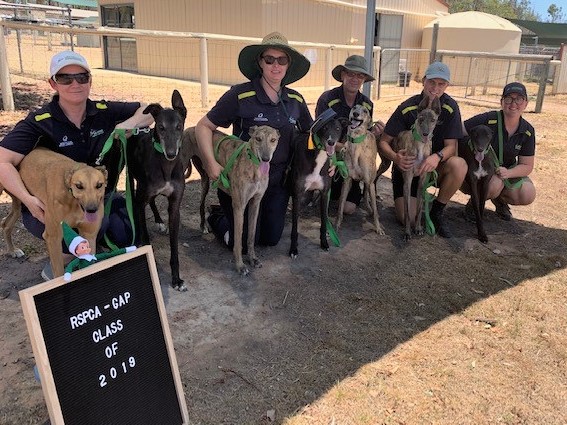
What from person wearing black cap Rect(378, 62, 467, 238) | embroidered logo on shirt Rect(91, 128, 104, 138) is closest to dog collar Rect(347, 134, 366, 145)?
person wearing black cap Rect(378, 62, 467, 238)

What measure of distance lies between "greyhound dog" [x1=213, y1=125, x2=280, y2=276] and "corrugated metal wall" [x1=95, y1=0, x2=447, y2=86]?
10.5 meters

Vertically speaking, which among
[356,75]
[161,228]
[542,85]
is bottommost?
[161,228]

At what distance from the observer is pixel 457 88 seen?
20.0 metres

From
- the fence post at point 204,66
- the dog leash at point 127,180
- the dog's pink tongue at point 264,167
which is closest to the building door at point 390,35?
the fence post at point 204,66

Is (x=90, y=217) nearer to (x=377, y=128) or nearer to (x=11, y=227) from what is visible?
(x=11, y=227)

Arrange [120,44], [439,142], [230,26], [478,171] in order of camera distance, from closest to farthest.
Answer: [478,171]
[439,142]
[230,26]
[120,44]

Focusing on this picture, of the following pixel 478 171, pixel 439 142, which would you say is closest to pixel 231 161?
pixel 439 142

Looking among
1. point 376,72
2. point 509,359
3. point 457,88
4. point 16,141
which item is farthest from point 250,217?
point 457,88

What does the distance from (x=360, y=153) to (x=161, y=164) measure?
7.11ft

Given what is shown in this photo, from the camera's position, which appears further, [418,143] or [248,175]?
[418,143]

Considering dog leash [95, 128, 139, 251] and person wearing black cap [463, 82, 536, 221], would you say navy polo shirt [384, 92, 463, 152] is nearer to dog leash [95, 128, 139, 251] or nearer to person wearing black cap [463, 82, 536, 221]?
person wearing black cap [463, 82, 536, 221]

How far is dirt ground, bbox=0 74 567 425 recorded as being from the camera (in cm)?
267

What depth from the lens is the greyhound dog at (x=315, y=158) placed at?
Result: 404 centimetres

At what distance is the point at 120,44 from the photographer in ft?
64.4
